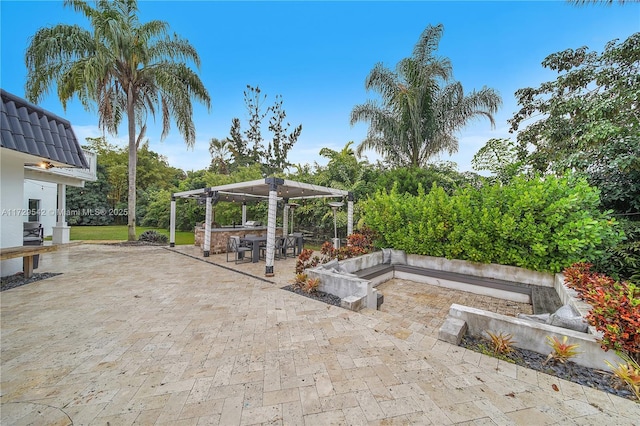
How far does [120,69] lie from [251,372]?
45.6 feet

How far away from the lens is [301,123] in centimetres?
2509

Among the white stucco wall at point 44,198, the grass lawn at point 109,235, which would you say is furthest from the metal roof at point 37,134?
→ the white stucco wall at point 44,198

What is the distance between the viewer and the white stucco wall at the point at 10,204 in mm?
5395

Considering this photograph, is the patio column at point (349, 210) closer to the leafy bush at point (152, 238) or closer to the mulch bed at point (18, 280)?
the mulch bed at point (18, 280)

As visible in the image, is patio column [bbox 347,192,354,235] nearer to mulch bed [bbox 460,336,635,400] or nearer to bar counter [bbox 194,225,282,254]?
bar counter [bbox 194,225,282,254]

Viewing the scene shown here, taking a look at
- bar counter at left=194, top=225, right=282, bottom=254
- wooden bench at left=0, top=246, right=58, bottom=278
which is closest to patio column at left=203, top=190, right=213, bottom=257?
bar counter at left=194, top=225, right=282, bottom=254

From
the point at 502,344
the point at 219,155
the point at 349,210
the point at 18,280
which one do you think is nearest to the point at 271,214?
the point at 349,210

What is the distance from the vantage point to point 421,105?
37.1 ft

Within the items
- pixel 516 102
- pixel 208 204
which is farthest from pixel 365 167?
pixel 208 204

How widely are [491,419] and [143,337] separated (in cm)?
391

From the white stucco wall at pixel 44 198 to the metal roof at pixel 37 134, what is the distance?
41.9ft

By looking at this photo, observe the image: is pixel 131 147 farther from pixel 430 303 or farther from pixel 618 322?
pixel 618 322

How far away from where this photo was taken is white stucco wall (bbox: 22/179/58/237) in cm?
1332

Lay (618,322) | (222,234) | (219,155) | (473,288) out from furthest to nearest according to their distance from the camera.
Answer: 1. (219,155)
2. (222,234)
3. (473,288)
4. (618,322)
